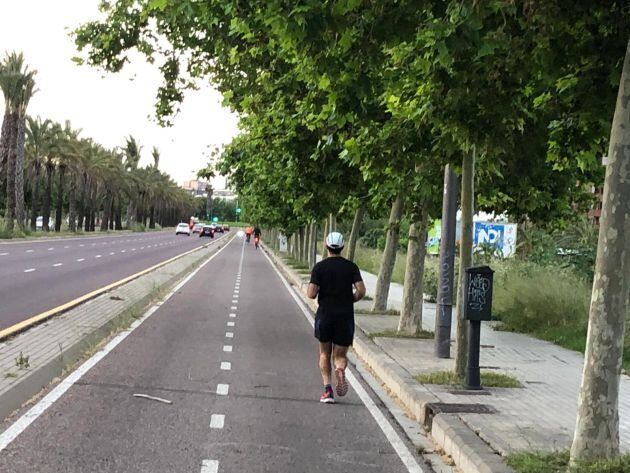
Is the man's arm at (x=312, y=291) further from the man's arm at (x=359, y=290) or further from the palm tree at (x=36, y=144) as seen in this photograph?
the palm tree at (x=36, y=144)

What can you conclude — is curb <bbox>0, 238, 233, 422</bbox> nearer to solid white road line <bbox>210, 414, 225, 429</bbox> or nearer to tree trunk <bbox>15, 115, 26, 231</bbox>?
solid white road line <bbox>210, 414, 225, 429</bbox>

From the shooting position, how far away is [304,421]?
6.75 m

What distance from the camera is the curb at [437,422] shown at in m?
5.26

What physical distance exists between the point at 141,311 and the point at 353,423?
29.2ft

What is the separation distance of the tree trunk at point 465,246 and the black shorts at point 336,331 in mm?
1399

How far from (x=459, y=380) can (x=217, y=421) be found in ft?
10.3

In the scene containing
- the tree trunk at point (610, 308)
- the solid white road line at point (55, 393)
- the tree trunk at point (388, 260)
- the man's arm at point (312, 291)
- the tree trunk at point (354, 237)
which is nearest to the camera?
the tree trunk at point (610, 308)

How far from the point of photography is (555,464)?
4992 millimetres

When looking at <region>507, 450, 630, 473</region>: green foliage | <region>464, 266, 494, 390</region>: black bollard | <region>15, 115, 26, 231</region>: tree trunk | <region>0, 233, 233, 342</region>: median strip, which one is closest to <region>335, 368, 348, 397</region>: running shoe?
<region>464, 266, 494, 390</region>: black bollard

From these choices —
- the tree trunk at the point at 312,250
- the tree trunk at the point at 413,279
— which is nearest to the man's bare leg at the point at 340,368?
Result: the tree trunk at the point at 413,279

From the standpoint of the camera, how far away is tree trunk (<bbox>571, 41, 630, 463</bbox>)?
4.79 m

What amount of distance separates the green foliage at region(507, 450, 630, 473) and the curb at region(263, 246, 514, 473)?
107 mm

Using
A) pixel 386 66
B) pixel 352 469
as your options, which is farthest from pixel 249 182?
pixel 352 469

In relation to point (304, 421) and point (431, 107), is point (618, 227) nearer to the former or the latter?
point (431, 107)
